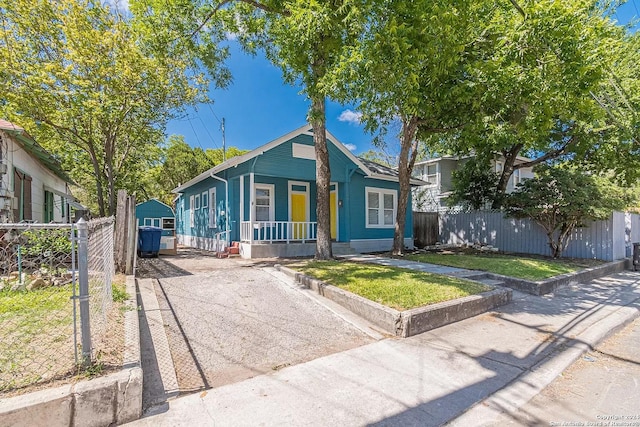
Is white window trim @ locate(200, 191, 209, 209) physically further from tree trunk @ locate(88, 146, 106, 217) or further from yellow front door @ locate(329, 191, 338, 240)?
yellow front door @ locate(329, 191, 338, 240)

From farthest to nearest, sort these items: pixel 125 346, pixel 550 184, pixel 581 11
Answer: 1. pixel 550 184
2. pixel 581 11
3. pixel 125 346

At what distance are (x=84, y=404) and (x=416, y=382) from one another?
9.20 feet

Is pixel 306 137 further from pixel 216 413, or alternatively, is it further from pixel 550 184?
pixel 216 413

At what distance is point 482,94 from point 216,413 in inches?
366

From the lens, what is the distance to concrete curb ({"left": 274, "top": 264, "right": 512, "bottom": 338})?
14.5 ft

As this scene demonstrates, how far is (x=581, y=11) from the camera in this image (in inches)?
267

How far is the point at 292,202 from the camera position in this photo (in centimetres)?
1320

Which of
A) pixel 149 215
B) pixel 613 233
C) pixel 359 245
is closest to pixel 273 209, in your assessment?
pixel 359 245

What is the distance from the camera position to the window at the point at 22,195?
30.7 ft

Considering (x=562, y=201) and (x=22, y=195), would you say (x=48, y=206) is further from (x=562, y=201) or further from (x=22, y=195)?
(x=562, y=201)

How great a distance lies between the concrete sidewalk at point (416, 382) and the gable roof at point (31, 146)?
28.5ft

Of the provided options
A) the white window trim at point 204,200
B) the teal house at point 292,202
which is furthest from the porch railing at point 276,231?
the white window trim at point 204,200

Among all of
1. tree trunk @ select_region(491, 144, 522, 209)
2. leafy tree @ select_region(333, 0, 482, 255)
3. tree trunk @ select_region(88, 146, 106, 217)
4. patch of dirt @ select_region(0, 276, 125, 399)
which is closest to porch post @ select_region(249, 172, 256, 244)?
leafy tree @ select_region(333, 0, 482, 255)

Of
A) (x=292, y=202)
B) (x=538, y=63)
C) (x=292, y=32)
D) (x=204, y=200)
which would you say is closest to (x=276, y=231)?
(x=292, y=202)
